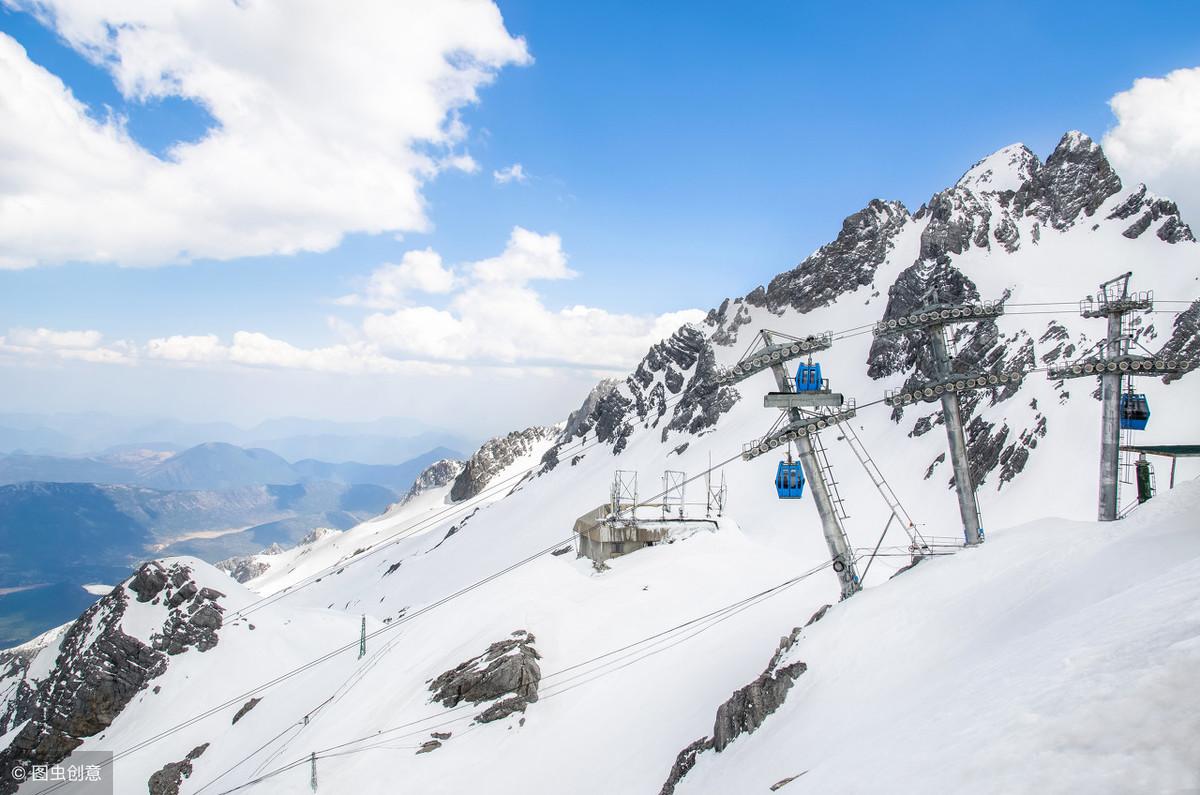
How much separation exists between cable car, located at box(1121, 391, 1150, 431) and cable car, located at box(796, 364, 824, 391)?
13.3m

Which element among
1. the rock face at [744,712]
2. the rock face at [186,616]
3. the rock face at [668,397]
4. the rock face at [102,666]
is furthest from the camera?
the rock face at [668,397]

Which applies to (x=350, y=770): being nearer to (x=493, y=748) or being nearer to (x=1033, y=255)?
Result: (x=493, y=748)

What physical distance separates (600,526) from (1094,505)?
137 feet

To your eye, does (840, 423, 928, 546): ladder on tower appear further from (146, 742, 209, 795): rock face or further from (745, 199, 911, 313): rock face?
(745, 199, 911, 313): rock face

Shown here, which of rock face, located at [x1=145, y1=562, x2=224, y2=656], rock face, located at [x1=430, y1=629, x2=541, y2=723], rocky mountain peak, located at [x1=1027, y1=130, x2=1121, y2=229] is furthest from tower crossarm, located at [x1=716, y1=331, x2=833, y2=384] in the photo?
rocky mountain peak, located at [x1=1027, y1=130, x2=1121, y2=229]

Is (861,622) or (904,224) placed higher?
(904,224)

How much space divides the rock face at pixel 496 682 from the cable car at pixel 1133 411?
27.2 meters

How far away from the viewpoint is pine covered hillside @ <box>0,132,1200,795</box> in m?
8.90

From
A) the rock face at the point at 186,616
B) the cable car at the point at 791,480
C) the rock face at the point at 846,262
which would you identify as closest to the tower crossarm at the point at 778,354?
the cable car at the point at 791,480

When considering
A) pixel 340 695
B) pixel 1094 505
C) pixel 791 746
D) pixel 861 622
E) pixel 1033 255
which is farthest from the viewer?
pixel 1033 255

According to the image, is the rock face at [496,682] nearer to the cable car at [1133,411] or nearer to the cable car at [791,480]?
the cable car at [791,480]

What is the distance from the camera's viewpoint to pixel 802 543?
6600 centimetres

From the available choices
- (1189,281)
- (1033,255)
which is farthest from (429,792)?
(1033,255)

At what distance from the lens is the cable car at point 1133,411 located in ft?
82.1
